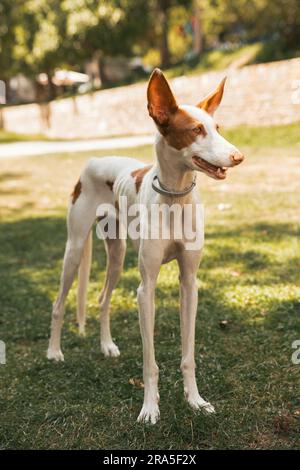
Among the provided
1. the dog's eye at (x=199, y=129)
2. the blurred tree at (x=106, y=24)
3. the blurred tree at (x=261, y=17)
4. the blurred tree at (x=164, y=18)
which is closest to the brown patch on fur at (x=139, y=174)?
the dog's eye at (x=199, y=129)

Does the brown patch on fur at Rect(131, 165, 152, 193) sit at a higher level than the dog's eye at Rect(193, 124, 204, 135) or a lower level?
lower

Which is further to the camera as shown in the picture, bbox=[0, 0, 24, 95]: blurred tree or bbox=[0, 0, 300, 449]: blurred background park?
bbox=[0, 0, 24, 95]: blurred tree

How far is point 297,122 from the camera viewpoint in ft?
52.9

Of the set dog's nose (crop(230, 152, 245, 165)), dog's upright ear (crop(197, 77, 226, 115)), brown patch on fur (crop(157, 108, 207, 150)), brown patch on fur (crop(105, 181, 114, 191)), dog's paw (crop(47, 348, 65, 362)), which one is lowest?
dog's paw (crop(47, 348, 65, 362))

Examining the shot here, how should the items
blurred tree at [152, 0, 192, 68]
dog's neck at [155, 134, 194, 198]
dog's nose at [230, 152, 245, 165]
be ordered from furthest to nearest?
blurred tree at [152, 0, 192, 68]
dog's neck at [155, 134, 194, 198]
dog's nose at [230, 152, 245, 165]

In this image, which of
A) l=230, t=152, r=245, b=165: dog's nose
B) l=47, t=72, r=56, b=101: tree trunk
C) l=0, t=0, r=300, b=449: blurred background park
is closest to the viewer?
l=230, t=152, r=245, b=165: dog's nose

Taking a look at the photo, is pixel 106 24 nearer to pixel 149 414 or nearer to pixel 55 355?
pixel 55 355

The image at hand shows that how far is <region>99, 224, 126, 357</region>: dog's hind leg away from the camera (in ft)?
14.0

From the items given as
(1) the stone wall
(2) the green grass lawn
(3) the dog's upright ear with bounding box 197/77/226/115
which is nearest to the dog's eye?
(3) the dog's upright ear with bounding box 197/77/226/115

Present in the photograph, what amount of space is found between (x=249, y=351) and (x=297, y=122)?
12994 mm

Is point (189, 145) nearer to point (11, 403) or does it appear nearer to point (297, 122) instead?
point (11, 403)

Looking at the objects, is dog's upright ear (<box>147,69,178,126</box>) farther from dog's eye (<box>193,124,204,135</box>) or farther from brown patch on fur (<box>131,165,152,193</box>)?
brown patch on fur (<box>131,165,152,193</box>)

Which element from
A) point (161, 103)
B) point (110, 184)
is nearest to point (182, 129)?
point (161, 103)

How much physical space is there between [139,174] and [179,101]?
1729cm
